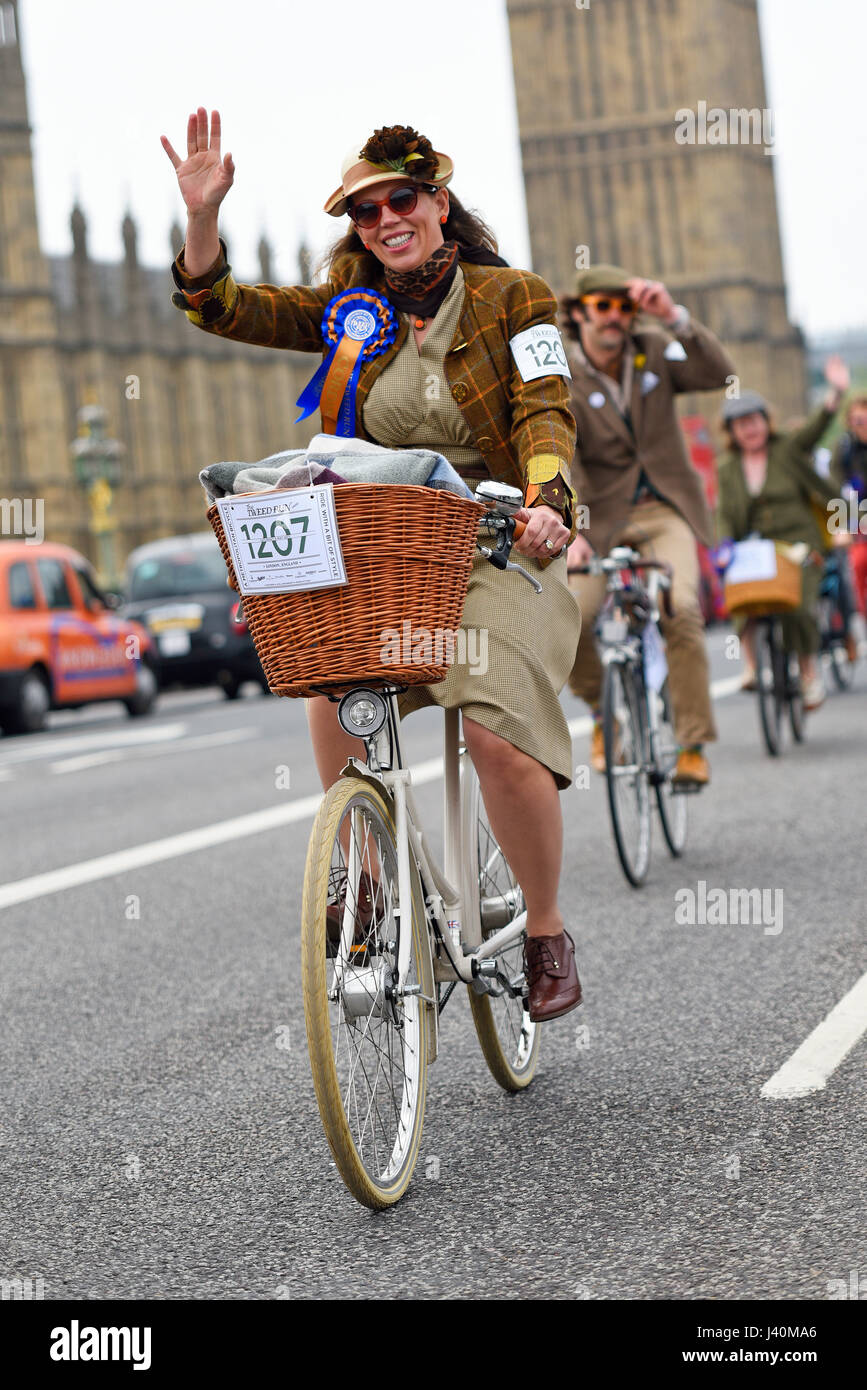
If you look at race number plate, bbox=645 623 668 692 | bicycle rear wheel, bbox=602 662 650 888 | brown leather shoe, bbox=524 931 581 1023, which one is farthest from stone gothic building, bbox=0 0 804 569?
brown leather shoe, bbox=524 931 581 1023

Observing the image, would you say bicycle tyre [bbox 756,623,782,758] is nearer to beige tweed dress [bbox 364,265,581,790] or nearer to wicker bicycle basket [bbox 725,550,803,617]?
wicker bicycle basket [bbox 725,550,803,617]

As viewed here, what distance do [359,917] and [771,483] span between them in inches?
282

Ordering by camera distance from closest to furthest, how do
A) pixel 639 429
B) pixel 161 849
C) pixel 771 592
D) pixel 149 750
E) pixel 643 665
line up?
pixel 643 665 < pixel 639 429 < pixel 161 849 < pixel 771 592 < pixel 149 750

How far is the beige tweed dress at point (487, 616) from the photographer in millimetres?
3615

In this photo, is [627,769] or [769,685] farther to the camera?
[769,685]

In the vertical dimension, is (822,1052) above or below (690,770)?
below

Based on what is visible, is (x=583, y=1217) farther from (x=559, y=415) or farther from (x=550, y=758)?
(x=559, y=415)

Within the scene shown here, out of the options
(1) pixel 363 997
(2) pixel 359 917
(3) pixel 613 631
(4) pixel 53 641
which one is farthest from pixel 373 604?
(4) pixel 53 641

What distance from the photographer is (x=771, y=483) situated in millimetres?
10164

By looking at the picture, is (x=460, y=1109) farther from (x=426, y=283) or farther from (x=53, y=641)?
(x=53, y=641)

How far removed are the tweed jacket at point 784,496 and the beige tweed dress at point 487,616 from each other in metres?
6.52

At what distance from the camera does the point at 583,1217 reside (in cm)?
324

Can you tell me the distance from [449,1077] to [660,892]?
91.2 inches

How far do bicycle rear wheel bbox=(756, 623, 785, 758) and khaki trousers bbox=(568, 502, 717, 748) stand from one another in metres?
2.47
